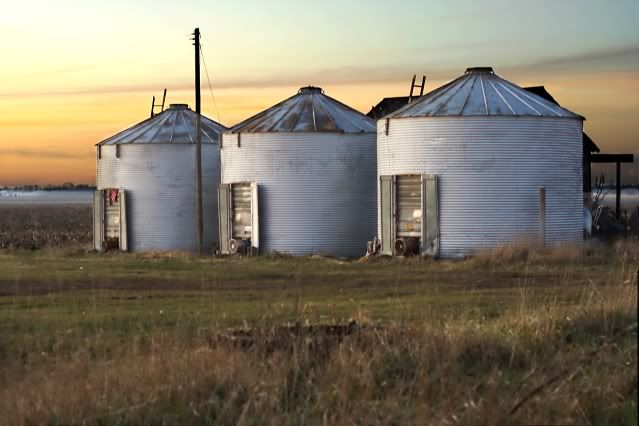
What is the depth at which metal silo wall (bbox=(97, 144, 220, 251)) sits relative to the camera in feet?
131

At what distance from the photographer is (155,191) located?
40.0 m

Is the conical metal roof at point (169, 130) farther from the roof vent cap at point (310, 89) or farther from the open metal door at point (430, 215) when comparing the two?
the open metal door at point (430, 215)

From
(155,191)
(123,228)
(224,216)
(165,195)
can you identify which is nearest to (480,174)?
(224,216)

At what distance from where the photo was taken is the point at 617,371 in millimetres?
10523

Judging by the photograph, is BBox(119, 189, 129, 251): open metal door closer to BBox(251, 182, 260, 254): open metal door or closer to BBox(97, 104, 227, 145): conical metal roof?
BBox(97, 104, 227, 145): conical metal roof

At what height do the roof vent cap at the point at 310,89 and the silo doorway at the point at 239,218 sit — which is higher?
the roof vent cap at the point at 310,89

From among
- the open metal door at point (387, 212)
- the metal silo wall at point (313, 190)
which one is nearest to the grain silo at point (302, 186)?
the metal silo wall at point (313, 190)

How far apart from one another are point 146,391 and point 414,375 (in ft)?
8.25

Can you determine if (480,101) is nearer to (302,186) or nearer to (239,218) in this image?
(302,186)

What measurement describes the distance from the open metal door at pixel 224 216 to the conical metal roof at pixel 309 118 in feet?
6.64

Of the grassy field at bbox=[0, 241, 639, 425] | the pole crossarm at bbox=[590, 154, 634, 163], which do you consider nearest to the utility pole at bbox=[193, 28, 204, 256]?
the pole crossarm at bbox=[590, 154, 634, 163]

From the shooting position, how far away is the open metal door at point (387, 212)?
32.1 meters

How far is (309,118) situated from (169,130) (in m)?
7.56

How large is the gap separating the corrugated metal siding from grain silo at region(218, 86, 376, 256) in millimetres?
4251
